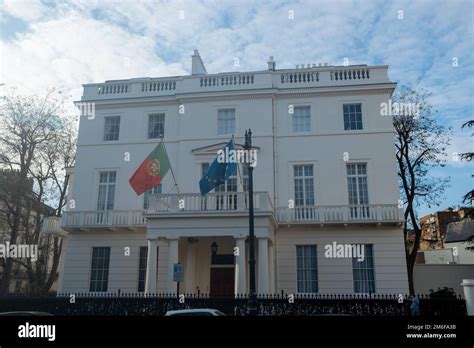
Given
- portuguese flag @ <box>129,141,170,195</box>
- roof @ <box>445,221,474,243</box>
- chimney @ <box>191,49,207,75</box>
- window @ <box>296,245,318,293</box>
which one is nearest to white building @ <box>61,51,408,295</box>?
window @ <box>296,245,318,293</box>

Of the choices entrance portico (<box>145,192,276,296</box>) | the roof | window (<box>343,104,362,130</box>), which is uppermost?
window (<box>343,104,362,130</box>)

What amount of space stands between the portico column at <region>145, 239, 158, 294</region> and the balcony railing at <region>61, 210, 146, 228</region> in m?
3.83

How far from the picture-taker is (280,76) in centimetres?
2480

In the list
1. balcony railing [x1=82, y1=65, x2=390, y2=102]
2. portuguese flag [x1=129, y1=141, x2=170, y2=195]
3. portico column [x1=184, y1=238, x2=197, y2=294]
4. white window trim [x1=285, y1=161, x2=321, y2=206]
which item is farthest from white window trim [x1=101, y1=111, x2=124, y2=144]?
white window trim [x1=285, y1=161, x2=321, y2=206]

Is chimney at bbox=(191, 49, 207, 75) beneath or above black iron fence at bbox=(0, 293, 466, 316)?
above

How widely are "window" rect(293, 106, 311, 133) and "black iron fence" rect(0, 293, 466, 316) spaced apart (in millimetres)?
10512

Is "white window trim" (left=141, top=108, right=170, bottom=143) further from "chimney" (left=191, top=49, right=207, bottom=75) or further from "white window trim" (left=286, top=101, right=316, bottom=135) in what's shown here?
"white window trim" (left=286, top=101, right=316, bottom=135)

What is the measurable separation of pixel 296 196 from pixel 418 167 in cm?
1145

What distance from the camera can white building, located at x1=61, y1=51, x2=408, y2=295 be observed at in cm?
2128

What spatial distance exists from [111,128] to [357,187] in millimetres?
15630

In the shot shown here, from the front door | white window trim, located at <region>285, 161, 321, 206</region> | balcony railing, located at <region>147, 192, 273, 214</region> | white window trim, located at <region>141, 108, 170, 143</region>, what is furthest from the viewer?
white window trim, located at <region>141, 108, 170, 143</region>

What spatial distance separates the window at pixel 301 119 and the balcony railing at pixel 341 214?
16.2 ft

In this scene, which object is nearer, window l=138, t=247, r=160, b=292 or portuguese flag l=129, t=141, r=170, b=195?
portuguese flag l=129, t=141, r=170, b=195

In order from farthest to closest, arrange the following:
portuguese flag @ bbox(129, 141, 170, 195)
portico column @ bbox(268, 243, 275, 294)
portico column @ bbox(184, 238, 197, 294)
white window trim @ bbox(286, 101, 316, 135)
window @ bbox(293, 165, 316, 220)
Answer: white window trim @ bbox(286, 101, 316, 135) < window @ bbox(293, 165, 316, 220) < portico column @ bbox(184, 238, 197, 294) < portico column @ bbox(268, 243, 275, 294) < portuguese flag @ bbox(129, 141, 170, 195)
